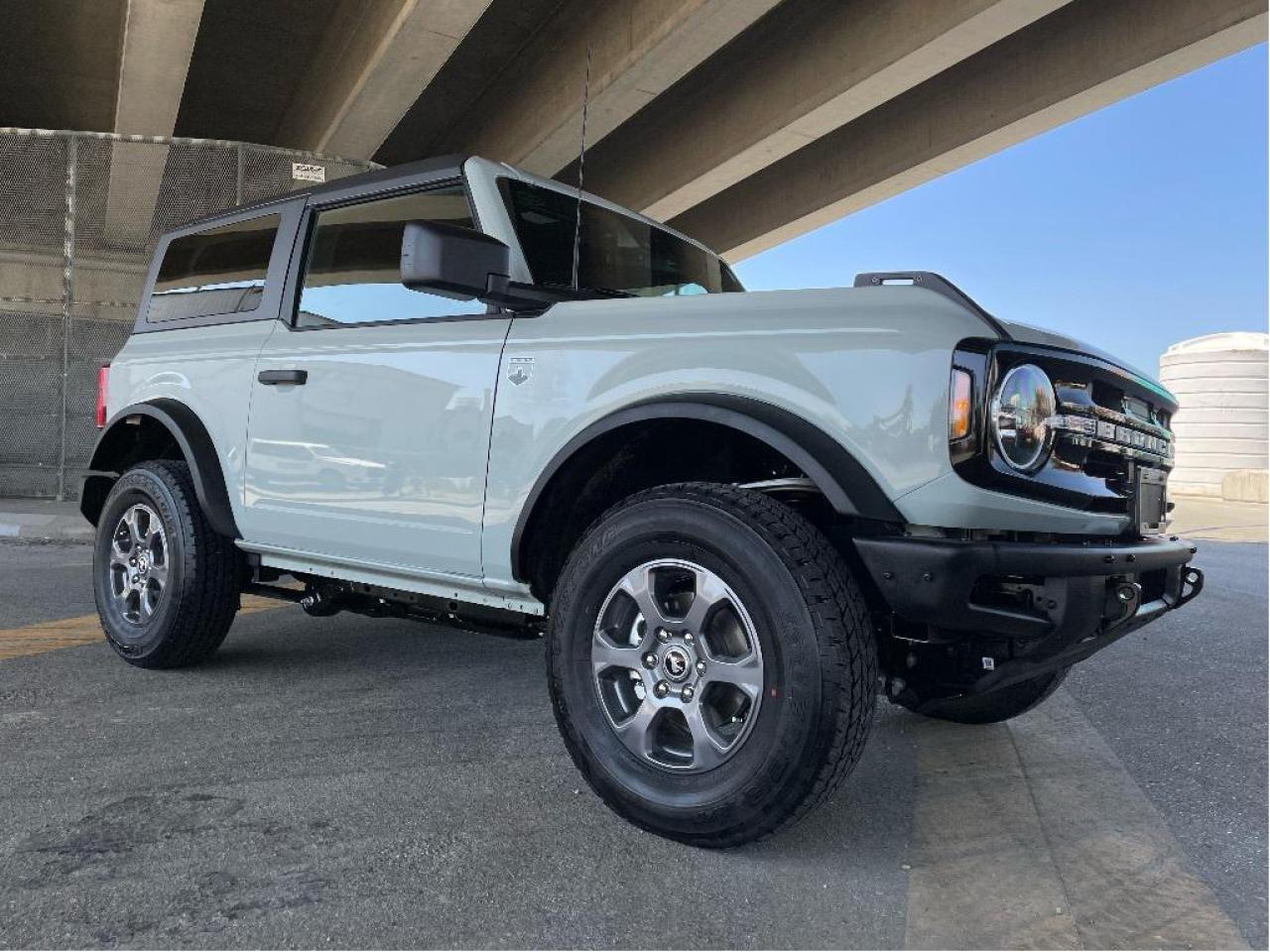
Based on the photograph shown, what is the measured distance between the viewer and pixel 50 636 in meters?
4.58

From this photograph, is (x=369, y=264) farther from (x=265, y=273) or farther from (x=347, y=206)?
(x=265, y=273)

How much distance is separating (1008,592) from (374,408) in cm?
208

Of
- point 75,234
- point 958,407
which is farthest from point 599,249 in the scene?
point 75,234

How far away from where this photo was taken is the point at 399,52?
1073cm

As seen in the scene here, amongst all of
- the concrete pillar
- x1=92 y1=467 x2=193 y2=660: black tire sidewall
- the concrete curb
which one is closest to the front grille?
x1=92 y1=467 x2=193 y2=660: black tire sidewall

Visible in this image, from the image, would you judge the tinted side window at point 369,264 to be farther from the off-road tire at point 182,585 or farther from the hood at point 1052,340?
the hood at point 1052,340

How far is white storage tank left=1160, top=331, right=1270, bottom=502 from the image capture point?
Answer: 59750 mm

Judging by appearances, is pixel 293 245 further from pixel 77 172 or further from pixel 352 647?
pixel 77 172

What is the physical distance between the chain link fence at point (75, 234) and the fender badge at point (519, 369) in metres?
9.06

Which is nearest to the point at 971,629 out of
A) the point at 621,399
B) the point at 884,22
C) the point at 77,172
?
the point at 621,399

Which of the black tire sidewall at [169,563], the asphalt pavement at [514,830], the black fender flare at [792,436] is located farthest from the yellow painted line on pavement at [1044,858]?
the black tire sidewall at [169,563]

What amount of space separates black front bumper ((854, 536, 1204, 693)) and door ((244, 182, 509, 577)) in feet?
4.37

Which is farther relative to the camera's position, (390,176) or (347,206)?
(347,206)

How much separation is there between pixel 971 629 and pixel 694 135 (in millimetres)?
12713
